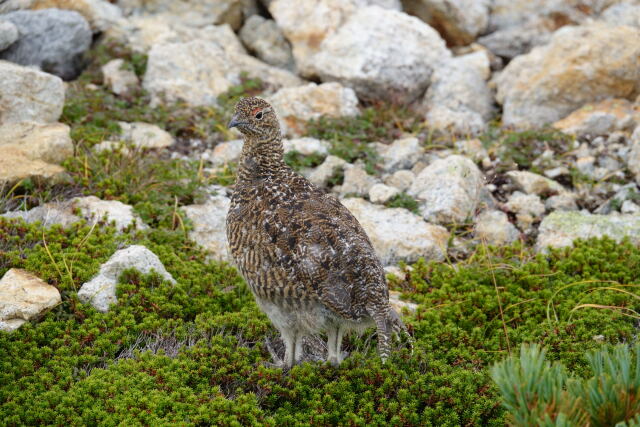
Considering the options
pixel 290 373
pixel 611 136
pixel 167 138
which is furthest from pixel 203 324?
pixel 611 136

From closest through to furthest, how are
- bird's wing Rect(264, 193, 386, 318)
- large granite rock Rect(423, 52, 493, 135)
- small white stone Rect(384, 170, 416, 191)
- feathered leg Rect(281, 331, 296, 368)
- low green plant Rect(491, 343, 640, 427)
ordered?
low green plant Rect(491, 343, 640, 427), bird's wing Rect(264, 193, 386, 318), feathered leg Rect(281, 331, 296, 368), small white stone Rect(384, 170, 416, 191), large granite rock Rect(423, 52, 493, 135)

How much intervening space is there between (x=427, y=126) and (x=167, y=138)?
372 centimetres

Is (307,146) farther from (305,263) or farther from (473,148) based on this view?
(305,263)

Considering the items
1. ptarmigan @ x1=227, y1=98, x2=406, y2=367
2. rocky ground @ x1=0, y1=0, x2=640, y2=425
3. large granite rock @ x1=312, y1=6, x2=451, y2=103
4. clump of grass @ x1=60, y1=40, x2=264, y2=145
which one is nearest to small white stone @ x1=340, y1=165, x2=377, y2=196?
rocky ground @ x1=0, y1=0, x2=640, y2=425

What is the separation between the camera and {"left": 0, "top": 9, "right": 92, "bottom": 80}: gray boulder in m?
10.0

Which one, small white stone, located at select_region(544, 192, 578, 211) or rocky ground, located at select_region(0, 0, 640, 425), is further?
small white stone, located at select_region(544, 192, 578, 211)

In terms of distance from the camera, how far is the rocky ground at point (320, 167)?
5.93 meters

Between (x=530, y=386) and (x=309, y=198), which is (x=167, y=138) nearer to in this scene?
(x=309, y=198)

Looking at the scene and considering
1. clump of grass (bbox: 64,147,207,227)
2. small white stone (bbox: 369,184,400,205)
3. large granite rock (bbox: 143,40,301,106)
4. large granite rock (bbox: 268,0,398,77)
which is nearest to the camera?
clump of grass (bbox: 64,147,207,227)

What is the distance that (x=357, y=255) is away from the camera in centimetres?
537

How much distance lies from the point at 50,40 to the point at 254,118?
5454 mm

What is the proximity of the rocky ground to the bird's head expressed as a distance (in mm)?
Answer: 1534

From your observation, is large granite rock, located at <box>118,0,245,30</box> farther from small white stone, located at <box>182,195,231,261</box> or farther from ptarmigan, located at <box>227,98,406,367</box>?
ptarmigan, located at <box>227,98,406,367</box>

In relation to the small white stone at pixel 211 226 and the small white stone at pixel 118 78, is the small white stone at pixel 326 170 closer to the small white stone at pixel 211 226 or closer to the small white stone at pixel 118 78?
the small white stone at pixel 211 226
